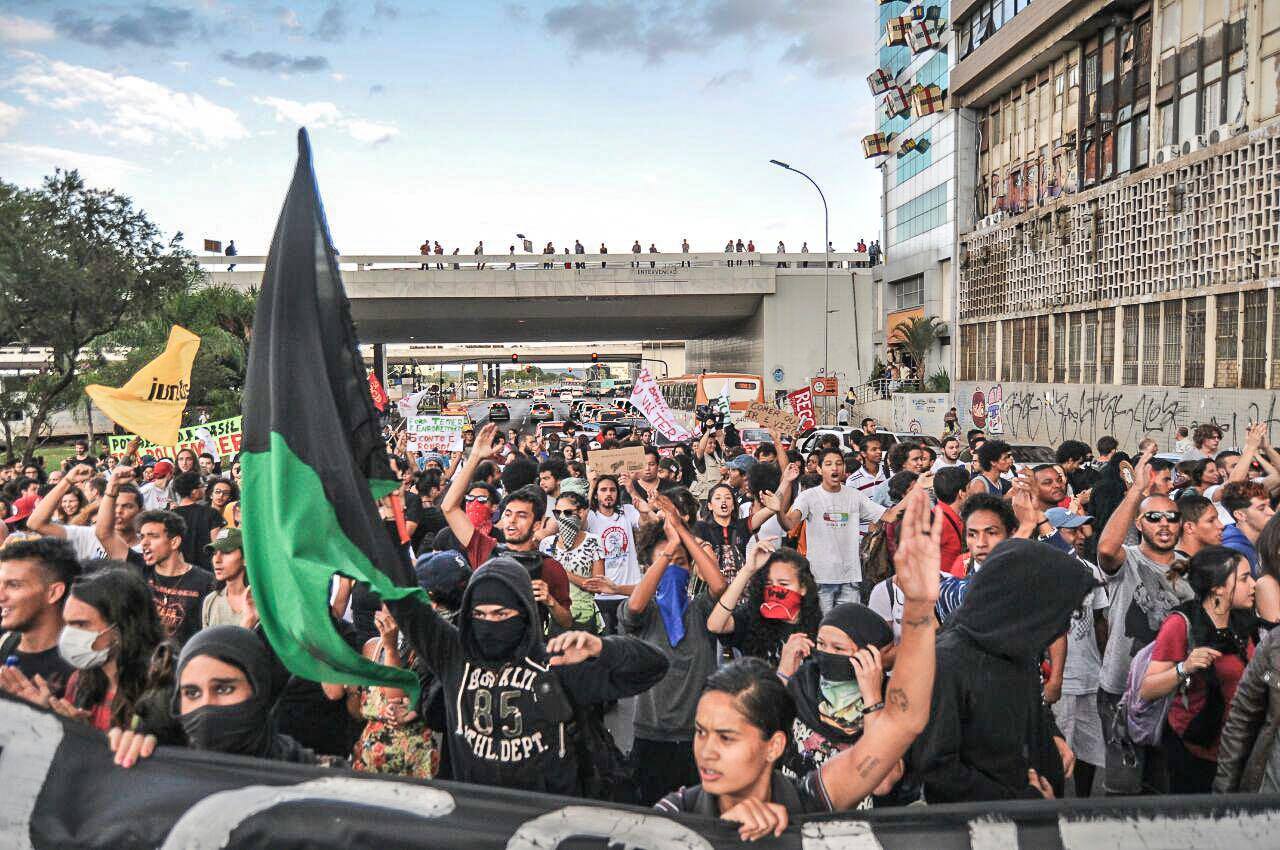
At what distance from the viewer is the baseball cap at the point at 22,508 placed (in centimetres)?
794

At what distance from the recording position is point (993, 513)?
15.5 feet

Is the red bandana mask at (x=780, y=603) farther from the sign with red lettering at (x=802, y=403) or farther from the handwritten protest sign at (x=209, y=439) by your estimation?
the sign with red lettering at (x=802, y=403)

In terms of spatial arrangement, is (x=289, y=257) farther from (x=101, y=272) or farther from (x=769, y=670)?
(x=101, y=272)

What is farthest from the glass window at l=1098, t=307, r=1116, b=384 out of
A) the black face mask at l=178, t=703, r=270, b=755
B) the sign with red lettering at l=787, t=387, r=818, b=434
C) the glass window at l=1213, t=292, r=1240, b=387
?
the black face mask at l=178, t=703, r=270, b=755

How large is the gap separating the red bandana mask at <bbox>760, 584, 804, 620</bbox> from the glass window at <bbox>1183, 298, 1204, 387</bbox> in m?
20.6

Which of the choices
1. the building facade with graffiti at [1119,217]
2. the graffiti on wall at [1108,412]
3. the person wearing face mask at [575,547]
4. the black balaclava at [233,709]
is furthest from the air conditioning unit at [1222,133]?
the black balaclava at [233,709]

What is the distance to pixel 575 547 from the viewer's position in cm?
687

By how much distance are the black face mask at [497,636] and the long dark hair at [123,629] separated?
3.62ft

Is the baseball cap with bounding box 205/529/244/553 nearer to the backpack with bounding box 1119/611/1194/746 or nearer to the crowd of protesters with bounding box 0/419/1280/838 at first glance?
the crowd of protesters with bounding box 0/419/1280/838

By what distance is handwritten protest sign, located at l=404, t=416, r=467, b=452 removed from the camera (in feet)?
46.3

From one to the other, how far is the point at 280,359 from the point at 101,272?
78.5 feet

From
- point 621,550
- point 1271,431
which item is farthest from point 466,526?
point 1271,431

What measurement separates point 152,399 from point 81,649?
8820mm

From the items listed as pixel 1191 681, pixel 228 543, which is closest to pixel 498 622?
pixel 228 543
